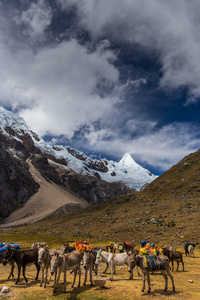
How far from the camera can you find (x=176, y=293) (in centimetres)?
1163

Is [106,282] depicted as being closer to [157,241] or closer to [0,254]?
[0,254]

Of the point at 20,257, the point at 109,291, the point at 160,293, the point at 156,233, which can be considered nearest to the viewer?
the point at 160,293

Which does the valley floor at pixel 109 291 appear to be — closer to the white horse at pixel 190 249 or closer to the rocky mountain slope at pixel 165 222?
the white horse at pixel 190 249

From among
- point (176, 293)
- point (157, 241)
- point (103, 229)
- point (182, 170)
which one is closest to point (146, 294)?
point (176, 293)

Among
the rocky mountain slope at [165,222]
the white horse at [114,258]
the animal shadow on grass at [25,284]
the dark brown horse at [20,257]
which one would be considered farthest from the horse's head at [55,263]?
the rocky mountain slope at [165,222]

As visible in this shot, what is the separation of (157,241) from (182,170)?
5125 centimetres

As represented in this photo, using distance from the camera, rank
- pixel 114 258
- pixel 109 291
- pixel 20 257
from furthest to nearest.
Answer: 1. pixel 114 258
2. pixel 20 257
3. pixel 109 291

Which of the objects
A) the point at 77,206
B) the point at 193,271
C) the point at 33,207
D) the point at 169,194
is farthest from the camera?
the point at 33,207

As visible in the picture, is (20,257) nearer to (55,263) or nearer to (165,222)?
(55,263)

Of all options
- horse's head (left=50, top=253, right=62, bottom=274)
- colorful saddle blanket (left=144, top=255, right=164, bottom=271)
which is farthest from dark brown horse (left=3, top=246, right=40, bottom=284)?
colorful saddle blanket (left=144, top=255, right=164, bottom=271)

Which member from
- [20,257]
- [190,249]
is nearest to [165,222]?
[190,249]

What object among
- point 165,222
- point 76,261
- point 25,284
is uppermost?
point 165,222

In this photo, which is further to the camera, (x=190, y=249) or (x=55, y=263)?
(x=190, y=249)

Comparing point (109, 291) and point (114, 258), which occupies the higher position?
point (114, 258)
